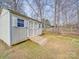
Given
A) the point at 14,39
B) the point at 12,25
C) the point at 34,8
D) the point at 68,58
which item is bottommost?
the point at 68,58

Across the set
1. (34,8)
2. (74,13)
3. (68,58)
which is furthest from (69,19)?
(68,58)

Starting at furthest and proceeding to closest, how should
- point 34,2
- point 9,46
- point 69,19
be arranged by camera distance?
point 69,19 → point 34,2 → point 9,46

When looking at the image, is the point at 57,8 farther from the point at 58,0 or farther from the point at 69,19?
the point at 69,19

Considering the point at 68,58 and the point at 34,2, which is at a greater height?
the point at 34,2

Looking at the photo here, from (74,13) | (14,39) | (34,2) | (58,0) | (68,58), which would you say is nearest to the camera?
(68,58)

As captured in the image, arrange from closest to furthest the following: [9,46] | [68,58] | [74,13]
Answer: [68,58] < [9,46] < [74,13]

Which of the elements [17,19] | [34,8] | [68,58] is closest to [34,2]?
[34,8]

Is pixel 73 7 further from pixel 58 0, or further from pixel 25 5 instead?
pixel 25 5

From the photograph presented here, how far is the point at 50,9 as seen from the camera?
118 ft

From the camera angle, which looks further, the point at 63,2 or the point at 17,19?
the point at 63,2

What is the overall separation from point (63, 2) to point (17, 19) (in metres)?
24.5

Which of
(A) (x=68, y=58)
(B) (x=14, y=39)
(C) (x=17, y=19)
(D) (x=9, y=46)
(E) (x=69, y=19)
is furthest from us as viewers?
(E) (x=69, y=19)

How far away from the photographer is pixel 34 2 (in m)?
35.2

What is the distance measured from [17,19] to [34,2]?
2468 cm
